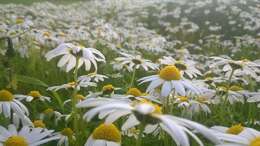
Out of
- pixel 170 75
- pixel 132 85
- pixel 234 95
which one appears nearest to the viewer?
pixel 170 75

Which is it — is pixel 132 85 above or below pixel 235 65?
below

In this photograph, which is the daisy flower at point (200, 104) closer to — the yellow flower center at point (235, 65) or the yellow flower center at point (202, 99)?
the yellow flower center at point (202, 99)

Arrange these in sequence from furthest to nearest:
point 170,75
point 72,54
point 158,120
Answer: point 72,54
point 170,75
point 158,120

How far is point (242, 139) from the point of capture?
5.09ft

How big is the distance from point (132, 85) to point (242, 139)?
1.96 m

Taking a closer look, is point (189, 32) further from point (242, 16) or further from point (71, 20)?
point (71, 20)

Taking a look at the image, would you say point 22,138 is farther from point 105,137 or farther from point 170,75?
point 170,75

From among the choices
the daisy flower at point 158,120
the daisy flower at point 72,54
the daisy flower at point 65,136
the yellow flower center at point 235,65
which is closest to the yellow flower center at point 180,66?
the yellow flower center at point 235,65

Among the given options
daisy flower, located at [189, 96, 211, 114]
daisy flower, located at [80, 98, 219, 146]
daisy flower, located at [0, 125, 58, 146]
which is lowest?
daisy flower, located at [189, 96, 211, 114]

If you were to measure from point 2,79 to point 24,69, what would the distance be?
3.37 feet

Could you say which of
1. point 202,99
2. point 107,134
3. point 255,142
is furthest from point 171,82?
point 255,142

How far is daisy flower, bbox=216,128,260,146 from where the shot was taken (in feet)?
4.79

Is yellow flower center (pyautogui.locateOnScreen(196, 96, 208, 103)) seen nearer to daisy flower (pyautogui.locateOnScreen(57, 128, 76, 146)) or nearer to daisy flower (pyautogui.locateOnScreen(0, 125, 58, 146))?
daisy flower (pyautogui.locateOnScreen(57, 128, 76, 146))

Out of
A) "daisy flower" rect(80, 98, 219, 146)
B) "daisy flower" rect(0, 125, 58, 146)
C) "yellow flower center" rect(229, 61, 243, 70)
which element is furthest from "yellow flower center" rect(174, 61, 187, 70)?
"daisy flower" rect(80, 98, 219, 146)
